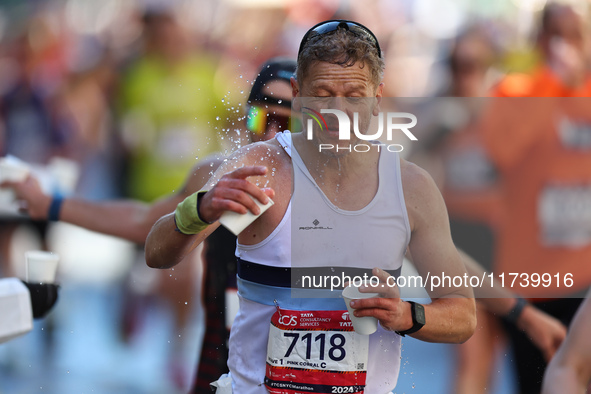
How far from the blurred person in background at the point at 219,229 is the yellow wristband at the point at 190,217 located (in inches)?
41.4

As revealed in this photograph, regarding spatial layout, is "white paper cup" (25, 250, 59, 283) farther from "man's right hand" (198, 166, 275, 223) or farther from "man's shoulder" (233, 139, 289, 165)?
"man's right hand" (198, 166, 275, 223)

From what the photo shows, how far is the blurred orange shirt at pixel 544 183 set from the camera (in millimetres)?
2922

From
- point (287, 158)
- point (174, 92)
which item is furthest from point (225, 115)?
point (287, 158)

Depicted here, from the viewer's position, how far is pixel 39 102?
4.28m

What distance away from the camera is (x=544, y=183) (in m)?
3.46

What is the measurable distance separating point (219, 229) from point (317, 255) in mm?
1167

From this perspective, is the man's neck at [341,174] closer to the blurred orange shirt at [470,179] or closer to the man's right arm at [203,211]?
the man's right arm at [203,211]

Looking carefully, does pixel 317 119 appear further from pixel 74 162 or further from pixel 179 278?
pixel 74 162

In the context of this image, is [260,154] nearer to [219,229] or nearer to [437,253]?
[437,253]

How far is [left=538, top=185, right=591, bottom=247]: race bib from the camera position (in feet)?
10.1

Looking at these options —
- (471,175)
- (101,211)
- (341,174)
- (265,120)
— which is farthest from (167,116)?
(341,174)

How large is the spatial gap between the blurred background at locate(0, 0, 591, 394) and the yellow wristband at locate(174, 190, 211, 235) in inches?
66.1

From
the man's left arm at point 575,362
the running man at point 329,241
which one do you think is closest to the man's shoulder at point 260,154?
the running man at point 329,241

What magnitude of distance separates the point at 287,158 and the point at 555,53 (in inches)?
90.0
